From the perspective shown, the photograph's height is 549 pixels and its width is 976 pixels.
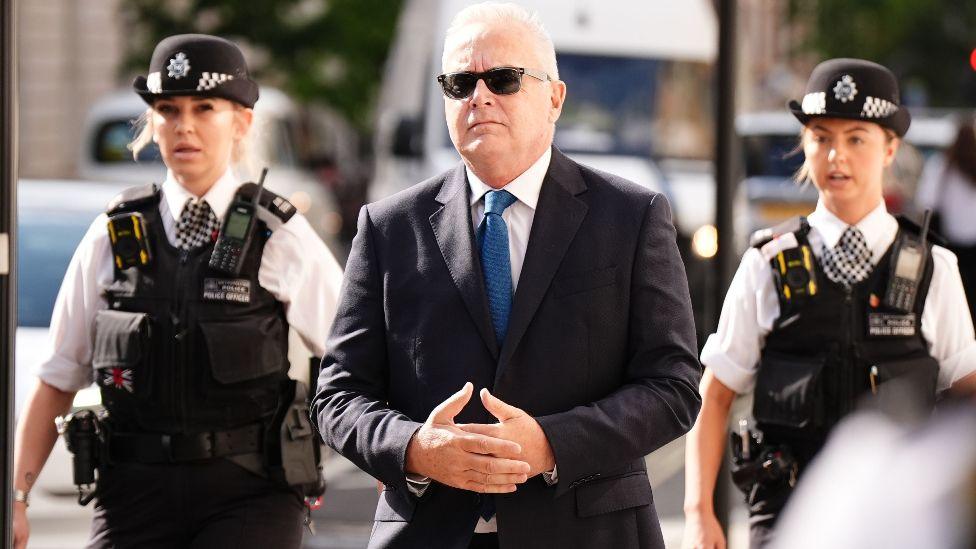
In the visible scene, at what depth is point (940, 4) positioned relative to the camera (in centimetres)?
3447

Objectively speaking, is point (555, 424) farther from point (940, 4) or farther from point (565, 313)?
point (940, 4)

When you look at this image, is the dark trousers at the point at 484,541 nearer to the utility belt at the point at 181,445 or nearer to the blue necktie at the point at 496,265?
the blue necktie at the point at 496,265

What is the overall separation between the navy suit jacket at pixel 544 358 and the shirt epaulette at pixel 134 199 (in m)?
1.09

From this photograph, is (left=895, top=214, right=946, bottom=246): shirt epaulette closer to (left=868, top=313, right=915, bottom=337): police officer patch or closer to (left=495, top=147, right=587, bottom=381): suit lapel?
(left=868, top=313, right=915, bottom=337): police officer patch

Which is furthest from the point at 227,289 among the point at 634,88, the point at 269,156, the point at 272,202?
the point at 269,156

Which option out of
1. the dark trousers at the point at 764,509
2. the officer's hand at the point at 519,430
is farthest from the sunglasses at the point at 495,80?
the dark trousers at the point at 764,509

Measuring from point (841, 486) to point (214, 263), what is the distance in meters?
2.42

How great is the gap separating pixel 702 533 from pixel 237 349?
137 centimetres

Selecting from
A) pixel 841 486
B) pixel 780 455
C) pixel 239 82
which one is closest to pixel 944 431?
pixel 841 486

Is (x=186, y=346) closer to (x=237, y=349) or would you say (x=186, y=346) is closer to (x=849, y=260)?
(x=237, y=349)

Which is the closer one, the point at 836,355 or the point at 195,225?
the point at 836,355

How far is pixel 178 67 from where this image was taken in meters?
4.69

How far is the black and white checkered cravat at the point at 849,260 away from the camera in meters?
4.54

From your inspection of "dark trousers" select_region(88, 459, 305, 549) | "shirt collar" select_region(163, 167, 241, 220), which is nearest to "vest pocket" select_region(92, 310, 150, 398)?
"dark trousers" select_region(88, 459, 305, 549)
